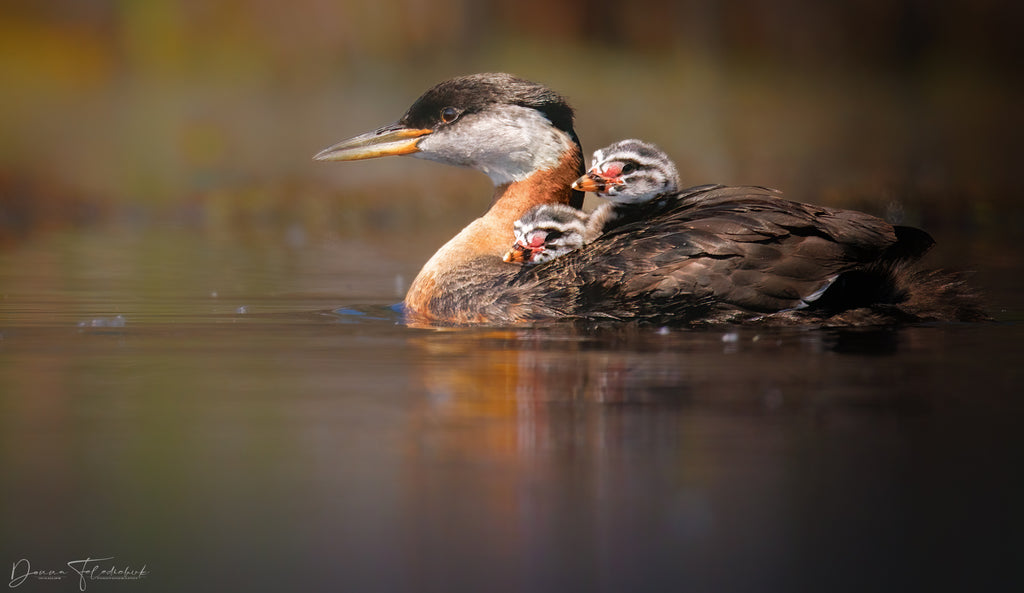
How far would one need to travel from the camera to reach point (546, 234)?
266 inches

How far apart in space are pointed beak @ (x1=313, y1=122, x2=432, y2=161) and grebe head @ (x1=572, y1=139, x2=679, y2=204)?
1.26 metres

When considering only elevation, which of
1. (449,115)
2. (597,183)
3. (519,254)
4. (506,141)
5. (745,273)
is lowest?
(745,273)

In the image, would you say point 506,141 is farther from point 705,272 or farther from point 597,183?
point 705,272

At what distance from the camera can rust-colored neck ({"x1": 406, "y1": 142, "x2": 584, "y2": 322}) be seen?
23.3 feet

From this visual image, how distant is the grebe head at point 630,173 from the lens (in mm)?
6488

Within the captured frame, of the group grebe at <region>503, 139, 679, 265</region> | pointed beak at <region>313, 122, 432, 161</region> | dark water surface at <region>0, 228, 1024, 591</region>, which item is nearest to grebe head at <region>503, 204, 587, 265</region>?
grebe at <region>503, 139, 679, 265</region>

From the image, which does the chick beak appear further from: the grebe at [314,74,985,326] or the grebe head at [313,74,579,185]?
the grebe head at [313,74,579,185]

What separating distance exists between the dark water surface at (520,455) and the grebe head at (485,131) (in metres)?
1.31

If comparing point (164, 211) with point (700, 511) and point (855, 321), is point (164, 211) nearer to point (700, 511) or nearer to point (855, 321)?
point (855, 321)

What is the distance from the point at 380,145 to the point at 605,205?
137 centimetres

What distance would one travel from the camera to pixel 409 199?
17.4 metres

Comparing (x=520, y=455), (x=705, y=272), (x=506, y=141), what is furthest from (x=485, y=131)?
(x=520, y=455)

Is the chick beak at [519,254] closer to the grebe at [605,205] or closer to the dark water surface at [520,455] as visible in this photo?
the grebe at [605,205]

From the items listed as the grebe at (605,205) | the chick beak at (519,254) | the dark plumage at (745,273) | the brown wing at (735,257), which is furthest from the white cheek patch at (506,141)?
the brown wing at (735,257)
